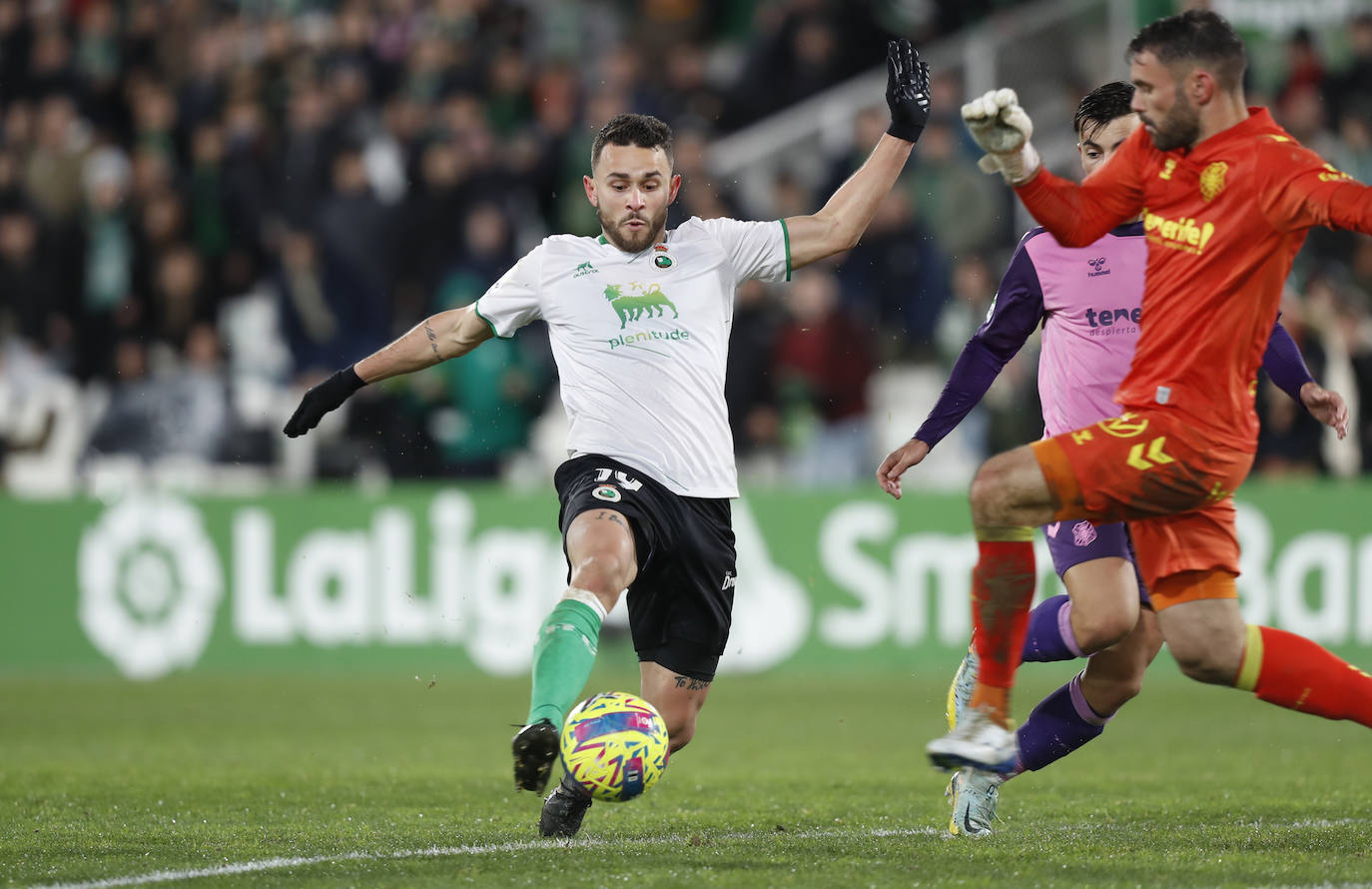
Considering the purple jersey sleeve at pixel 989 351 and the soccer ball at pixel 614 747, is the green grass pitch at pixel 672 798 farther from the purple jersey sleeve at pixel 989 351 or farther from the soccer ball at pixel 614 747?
the purple jersey sleeve at pixel 989 351

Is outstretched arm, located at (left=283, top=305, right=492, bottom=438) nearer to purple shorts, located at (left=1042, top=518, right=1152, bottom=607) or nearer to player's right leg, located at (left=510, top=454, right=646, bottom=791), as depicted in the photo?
player's right leg, located at (left=510, top=454, right=646, bottom=791)

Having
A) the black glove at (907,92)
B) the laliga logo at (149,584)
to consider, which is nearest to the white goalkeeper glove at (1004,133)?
the black glove at (907,92)

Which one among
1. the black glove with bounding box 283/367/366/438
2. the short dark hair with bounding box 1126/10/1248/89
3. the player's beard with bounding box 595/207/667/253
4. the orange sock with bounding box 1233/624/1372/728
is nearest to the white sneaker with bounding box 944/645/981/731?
the orange sock with bounding box 1233/624/1372/728

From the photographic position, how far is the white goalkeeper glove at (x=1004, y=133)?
5.28m

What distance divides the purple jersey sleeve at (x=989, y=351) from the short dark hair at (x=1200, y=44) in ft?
4.42

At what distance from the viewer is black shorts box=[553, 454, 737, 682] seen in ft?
19.8

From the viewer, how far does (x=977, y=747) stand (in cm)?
520

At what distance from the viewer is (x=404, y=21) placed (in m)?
16.8

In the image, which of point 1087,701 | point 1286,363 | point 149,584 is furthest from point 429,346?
point 149,584

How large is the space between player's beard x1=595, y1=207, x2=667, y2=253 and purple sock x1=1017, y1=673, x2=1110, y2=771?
2292 mm

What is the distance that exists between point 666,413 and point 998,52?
32.9 ft

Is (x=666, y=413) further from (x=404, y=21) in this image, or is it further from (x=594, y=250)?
(x=404, y=21)

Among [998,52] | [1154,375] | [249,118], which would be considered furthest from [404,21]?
[1154,375]

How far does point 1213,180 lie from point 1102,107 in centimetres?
122
